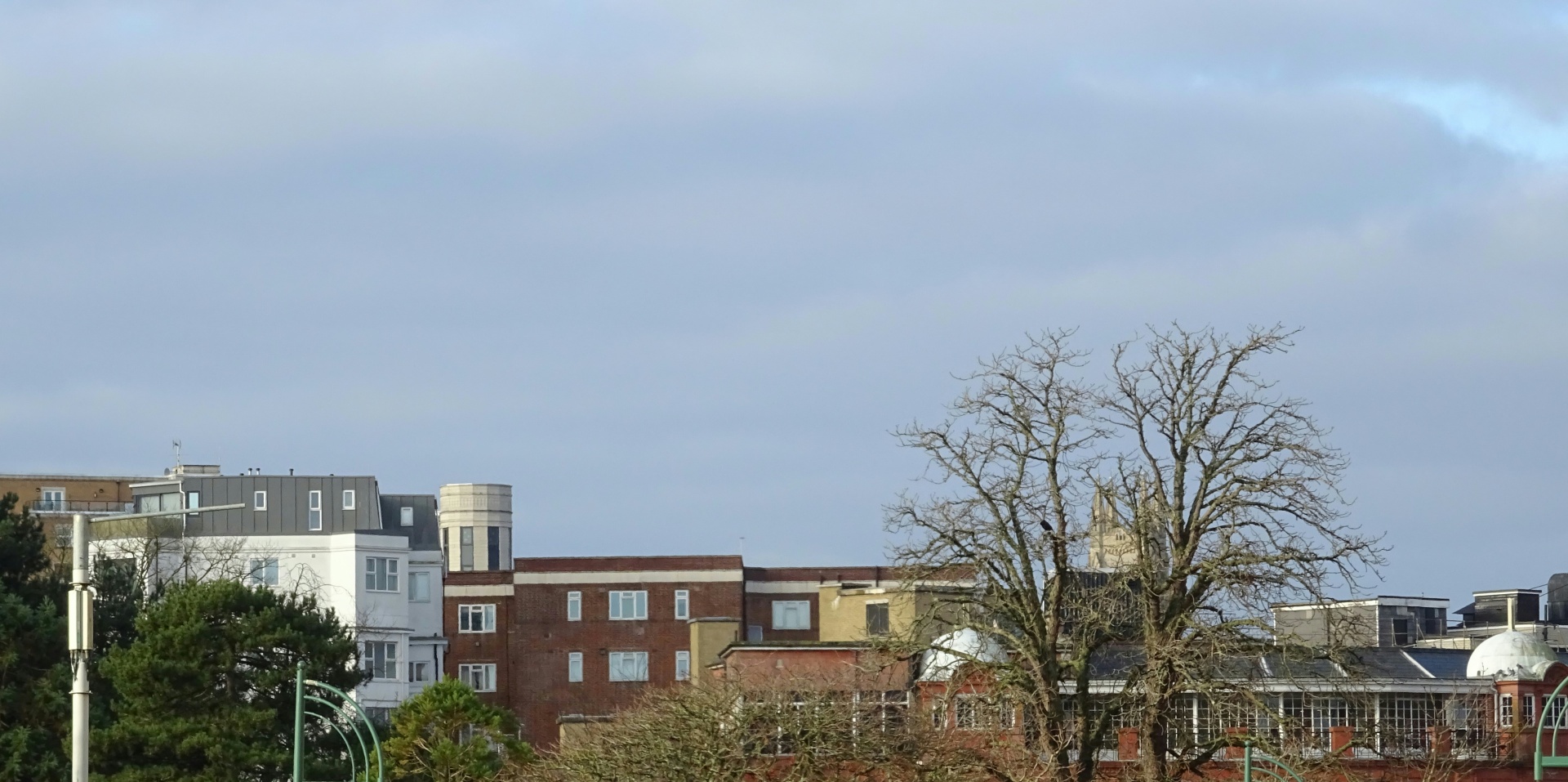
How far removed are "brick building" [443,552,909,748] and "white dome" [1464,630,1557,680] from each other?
36.5 metres

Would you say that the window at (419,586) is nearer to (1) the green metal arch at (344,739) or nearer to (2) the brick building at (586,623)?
(2) the brick building at (586,623)

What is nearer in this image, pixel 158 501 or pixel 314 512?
pixel 314 512

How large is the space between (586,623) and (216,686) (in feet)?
155

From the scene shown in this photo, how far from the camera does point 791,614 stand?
10238 cm

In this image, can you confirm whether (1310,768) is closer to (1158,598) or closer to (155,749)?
(1158,598)

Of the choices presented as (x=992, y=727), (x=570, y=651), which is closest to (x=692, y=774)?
(x=992, y=727)

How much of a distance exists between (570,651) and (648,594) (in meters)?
4.21

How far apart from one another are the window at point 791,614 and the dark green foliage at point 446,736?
123 feet

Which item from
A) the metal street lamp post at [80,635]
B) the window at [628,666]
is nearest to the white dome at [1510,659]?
the window at [628,666]

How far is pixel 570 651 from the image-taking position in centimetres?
9962

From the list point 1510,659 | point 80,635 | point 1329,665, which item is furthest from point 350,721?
point 1510,659

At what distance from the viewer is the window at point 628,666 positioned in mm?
99000

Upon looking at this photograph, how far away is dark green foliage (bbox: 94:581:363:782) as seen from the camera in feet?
166

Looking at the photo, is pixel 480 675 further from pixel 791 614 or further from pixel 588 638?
pixel 791 614
